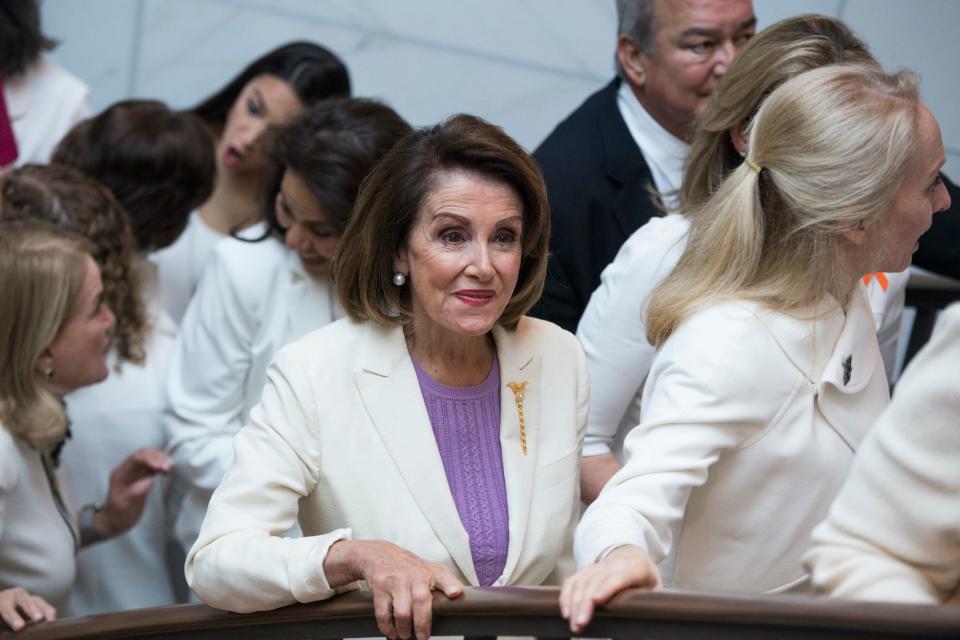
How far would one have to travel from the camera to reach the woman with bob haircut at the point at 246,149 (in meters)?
4.92

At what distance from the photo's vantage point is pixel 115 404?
4.34 metres

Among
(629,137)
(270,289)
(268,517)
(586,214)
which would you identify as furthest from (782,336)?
(270,289)

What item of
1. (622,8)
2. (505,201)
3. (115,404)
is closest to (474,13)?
(622,8)

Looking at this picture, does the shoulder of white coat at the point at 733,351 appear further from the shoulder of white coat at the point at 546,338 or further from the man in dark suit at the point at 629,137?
the man in dark suit at the point at 629,137

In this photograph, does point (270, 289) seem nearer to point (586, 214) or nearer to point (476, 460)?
point (586, 214)

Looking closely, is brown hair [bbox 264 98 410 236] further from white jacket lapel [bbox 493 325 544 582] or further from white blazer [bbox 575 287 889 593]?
white blazer [bbox 575 287 889 593]

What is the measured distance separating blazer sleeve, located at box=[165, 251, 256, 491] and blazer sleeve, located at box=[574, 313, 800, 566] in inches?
69.4

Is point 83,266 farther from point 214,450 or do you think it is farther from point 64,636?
point 64,636

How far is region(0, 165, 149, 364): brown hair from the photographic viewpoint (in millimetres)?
3982

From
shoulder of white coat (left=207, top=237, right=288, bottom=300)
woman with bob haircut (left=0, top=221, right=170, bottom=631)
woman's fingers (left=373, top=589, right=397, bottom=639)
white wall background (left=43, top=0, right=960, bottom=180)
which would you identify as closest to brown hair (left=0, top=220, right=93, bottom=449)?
woman with bob haircut (left=0, top=221, right=170, bottom=631)

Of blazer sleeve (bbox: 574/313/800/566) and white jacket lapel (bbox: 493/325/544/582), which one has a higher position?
blazer sleeve (bbox: 574/313/800/566)

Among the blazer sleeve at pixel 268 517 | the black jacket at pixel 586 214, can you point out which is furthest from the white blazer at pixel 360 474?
the black jacket at pixel 586 214

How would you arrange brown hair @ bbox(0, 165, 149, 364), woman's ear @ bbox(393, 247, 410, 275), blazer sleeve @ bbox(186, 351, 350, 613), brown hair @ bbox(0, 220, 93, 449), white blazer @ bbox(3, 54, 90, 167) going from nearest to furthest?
blazer sleeve @ bbox(186, 351, 350, 613)
woman's ear @ bbox(393, 247, 410, 275)
brown hair @ bbox(0, 220, 93, 449)
brown hair @ bbox(0, 165, 149, 364)
white blazer @ bbox(3, 54, 90, 167)

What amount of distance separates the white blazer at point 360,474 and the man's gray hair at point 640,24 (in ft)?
4.11
